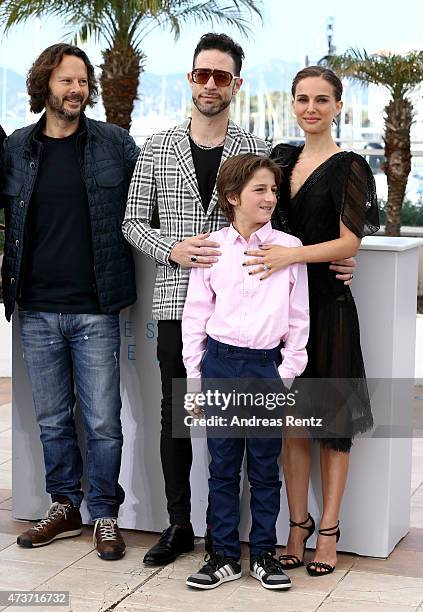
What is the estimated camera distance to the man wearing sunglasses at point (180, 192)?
12.8ft

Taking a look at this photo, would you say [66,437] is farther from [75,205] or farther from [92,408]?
[75,205]

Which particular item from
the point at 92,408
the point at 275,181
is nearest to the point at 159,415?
the point at 92,408

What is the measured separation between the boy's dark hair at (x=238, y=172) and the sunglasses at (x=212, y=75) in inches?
11.8

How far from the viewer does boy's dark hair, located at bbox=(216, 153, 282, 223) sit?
371 cm

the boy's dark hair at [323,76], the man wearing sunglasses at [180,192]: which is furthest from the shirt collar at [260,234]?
the boy's dark hair at [323,76]

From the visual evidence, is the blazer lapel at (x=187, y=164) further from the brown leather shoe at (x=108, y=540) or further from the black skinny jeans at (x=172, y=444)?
the brown leather shoe at (x=108, y=540)

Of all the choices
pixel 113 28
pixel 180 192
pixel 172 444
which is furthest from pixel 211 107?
pixel 113 28

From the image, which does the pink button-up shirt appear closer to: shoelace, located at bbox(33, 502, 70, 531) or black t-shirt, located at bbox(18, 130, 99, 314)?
black t-shirt, located at bbox(18, 130, 99, 314)

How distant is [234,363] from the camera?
148 inches

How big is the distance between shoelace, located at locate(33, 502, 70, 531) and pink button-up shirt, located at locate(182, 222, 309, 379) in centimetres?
93

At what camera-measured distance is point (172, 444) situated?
4.07 meters

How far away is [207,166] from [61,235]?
0.63 metres

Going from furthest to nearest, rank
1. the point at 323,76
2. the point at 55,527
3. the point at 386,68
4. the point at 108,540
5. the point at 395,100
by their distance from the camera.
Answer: the point at 395,100 → the point at 386,68 → the point at 55,527 → the point at 108,540 → the point at 323,76

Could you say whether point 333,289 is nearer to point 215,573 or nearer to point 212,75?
point 212,75
